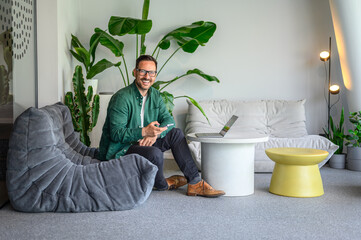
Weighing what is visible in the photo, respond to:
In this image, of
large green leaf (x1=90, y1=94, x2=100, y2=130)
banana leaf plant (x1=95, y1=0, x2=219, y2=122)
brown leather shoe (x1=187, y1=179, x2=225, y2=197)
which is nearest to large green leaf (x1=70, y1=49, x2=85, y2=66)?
banana leaf plant (x1=95, y1=0, x2=219, y2=122)

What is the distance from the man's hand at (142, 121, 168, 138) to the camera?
3391 mm

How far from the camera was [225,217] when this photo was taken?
2971 mm

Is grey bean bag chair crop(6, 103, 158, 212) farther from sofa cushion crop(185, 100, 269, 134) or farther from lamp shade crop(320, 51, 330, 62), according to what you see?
lamp shade crop(320, 51, 330, 62)

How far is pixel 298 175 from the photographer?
11.9 ft

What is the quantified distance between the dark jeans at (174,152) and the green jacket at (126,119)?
70 mm

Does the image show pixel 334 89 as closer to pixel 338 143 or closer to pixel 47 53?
pixel 338 143

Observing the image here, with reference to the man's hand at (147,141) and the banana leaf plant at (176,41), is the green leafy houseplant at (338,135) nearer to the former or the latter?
the banana leaf plant at (176,41)

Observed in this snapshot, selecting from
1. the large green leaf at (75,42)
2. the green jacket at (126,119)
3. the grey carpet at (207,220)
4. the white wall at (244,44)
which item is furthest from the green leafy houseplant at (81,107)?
the grey carpet at (207,220)

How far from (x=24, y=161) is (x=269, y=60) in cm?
370

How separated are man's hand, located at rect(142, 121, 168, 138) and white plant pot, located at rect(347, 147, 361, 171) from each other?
2579mm

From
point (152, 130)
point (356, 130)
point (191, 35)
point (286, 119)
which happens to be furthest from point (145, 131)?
point (356, 130)

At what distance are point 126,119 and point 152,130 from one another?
0.29 meters

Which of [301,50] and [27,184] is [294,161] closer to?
[27,184]

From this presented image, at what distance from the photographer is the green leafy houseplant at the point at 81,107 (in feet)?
15.4
